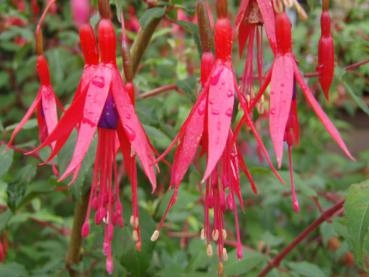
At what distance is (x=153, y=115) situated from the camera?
39.4 inches

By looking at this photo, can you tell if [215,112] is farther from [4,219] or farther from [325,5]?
[4,219]

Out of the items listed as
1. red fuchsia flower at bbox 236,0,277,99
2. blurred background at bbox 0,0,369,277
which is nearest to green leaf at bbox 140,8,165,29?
blurred background at bbox 0,0,369,277

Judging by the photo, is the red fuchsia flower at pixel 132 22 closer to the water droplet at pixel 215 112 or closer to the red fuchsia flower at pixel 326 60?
the red fuchsia flower at pixel 326 60

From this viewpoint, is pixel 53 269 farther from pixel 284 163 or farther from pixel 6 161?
pixel 284 163

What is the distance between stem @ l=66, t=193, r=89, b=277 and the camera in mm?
998

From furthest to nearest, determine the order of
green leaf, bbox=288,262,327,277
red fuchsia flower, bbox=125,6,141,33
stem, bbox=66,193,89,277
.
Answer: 1. red fuchsia flower, bbox=125,6,141,33
2. green leaf, bbox=288,262,327,277
3. stem, bbox=66,193,89,277

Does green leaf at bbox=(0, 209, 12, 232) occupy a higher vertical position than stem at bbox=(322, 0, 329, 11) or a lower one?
lower

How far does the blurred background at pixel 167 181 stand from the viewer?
100cm

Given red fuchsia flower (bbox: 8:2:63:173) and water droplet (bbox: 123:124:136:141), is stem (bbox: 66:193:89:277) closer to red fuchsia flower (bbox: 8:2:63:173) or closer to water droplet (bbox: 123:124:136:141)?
red fuchsia flower (bbox: 8:2:63:173)

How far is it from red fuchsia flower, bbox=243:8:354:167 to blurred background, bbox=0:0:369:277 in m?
0.27

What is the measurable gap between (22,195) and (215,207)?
1.40 feet

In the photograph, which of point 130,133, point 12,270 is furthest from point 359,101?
point 12,270

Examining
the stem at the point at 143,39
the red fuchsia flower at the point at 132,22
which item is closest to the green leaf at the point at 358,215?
the stem at the point at 143,39

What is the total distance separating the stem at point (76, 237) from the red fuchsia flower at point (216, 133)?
0.33 meters
